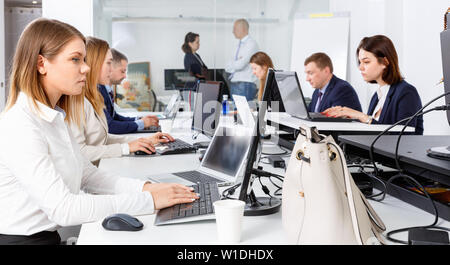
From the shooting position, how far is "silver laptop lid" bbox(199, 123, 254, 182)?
5.56 ft

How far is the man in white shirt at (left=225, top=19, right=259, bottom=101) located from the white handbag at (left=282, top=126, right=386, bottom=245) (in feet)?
16.9

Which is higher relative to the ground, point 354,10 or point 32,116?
point 354,10

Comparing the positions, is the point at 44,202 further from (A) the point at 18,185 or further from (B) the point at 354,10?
(B) the point at 354,10

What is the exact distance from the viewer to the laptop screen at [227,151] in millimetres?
1702

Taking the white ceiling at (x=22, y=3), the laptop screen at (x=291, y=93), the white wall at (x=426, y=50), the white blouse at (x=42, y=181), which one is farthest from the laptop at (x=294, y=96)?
the white ceiling at (x=22, y=3)

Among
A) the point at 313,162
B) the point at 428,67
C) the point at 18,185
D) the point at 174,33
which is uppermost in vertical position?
the point at 174,33

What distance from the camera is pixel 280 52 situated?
6.21m

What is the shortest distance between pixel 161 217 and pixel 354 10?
5.21 metres

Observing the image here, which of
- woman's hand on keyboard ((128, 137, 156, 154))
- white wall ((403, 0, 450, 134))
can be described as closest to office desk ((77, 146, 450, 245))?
woman's hand on keyboard ((128, 137, 156, 154))

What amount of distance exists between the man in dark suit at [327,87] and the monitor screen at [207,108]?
1.40m

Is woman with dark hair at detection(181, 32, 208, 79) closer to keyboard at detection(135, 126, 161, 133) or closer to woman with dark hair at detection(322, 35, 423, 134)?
keyboard at detection(135, 126, 161, 133)

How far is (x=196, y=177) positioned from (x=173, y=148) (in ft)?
2.12

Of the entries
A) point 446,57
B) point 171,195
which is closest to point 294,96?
point 446,57
